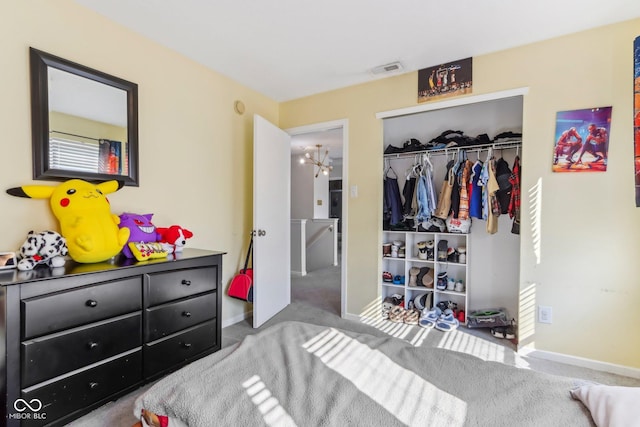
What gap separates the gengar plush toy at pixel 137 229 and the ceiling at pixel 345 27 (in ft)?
4.34

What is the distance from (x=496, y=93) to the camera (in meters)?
2.36

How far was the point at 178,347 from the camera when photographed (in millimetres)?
1864

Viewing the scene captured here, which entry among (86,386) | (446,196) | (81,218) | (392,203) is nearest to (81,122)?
(81,218)

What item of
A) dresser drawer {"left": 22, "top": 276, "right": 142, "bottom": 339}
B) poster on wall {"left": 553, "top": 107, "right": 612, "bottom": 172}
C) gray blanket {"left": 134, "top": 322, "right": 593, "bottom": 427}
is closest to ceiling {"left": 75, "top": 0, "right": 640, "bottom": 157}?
poster on wall {"left": 553, "top": 107, "right": 612, "bottom": 172}

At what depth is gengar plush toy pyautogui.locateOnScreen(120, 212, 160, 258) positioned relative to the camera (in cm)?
187

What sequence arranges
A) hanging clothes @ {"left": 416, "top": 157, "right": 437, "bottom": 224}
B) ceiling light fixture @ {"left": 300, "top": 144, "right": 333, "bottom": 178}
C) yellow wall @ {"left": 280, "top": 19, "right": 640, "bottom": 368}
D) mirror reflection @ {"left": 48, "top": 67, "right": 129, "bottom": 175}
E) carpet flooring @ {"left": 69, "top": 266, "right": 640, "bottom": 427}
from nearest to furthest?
carpet flooring @ {"left": 69, "top": 266, "right": 640, "bottom": 427} → mirror reflection @ {"left": 48, "top": 67, "right": 129, "bottom": 175} → yellow wall @ {"left": 280, "top": 19, "right": 640, "bottom": 368} → hanging clothes @ {"left": 416, "top": 157, "right": 437, "bottom": 224} → ceiling light fixture @ {"left": 300, "top": 144, "right": 333, "bottom": 178}

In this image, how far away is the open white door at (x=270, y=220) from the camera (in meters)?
2.73

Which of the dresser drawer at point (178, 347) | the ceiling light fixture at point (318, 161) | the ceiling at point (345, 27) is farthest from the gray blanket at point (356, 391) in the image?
the ceiling light fixture at point (318, 161)

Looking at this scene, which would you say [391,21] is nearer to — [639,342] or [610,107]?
[610,107]

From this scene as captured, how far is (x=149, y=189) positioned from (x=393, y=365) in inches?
79.7

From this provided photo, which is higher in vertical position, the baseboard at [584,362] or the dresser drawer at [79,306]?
the dresser drawer at [79,306]

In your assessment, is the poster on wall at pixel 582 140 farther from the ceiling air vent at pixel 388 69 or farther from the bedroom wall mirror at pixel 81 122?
the bedroom wall mirror at pixel 81 122

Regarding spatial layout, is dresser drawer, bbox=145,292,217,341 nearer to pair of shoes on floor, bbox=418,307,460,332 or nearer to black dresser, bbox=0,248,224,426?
black dresser, bbox=0,248,224,426

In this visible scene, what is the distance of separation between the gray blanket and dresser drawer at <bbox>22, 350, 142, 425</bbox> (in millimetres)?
767
